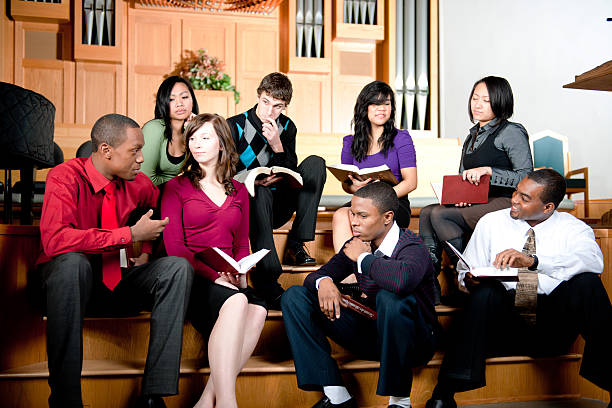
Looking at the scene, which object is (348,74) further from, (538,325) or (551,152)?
(538,325)

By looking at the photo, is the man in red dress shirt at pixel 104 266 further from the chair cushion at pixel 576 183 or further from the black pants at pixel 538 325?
the chair cushion at pixel 576 183

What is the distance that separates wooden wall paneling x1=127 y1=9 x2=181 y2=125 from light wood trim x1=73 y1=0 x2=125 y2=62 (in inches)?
10.1

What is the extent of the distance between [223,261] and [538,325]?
1.25 metres

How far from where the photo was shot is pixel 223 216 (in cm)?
227

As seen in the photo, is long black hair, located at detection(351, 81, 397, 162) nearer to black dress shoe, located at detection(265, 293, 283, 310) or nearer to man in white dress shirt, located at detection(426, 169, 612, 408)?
man in white dress shirt, located at detection(426, 169, 612, 408)

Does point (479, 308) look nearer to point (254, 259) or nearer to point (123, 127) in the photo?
point (254, 259)

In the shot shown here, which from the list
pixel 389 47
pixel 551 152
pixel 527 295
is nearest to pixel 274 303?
pixel 527 295

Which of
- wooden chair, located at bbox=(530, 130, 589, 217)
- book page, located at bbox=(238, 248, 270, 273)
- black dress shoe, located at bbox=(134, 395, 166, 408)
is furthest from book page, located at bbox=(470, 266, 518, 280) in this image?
wooden chair, located at bbox=(530, 130, 589, 217)

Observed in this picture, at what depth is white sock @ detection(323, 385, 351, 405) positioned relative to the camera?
6.70 feet

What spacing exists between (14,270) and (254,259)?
→ 931 millimetres

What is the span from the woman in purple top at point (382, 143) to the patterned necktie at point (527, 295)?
666mm

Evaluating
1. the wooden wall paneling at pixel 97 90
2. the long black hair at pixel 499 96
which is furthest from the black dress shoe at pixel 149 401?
the wooden wall paneling at pixel 97 90

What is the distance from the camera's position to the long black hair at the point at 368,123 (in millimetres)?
2867

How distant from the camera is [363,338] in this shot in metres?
2.19
